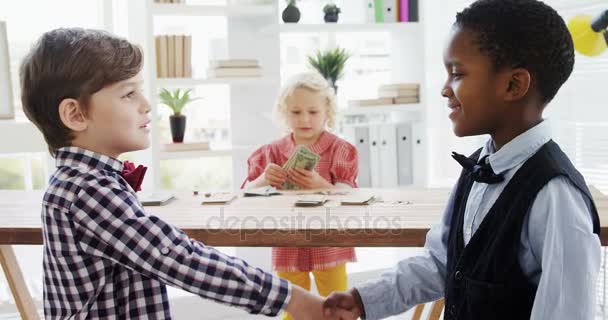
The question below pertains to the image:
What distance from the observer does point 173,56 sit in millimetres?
3492

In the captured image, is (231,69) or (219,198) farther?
(231,69)

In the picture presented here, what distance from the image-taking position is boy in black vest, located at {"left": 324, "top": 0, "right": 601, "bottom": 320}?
43.5 inches

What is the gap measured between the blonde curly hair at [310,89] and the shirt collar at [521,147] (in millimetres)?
1723

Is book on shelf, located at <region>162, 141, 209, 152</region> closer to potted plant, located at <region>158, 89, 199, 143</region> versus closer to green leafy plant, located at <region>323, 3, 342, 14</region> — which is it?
potted plant, located at <region>158, 89, 199, 143</region>

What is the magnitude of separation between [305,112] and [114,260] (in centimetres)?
172

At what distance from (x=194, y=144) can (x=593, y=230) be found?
2.59 m

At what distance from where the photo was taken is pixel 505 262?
1180 mm

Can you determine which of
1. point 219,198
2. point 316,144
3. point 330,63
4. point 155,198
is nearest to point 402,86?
point 330,63

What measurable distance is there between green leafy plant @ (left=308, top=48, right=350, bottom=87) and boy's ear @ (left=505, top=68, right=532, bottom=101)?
259cm

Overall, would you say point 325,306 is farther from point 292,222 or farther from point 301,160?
point 301,160

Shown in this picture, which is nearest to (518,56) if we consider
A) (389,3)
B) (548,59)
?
(548,59)

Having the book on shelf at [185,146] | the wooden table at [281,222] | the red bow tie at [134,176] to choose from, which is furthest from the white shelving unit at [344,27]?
the red bow tie at [134,176]

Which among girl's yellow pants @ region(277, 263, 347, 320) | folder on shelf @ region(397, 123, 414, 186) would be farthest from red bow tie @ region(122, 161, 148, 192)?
folder on shelf @ region(397, 123, 414, 186)

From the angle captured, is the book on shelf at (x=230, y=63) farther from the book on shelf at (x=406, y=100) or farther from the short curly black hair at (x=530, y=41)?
the short curly black hair at (x=530, y=41)
